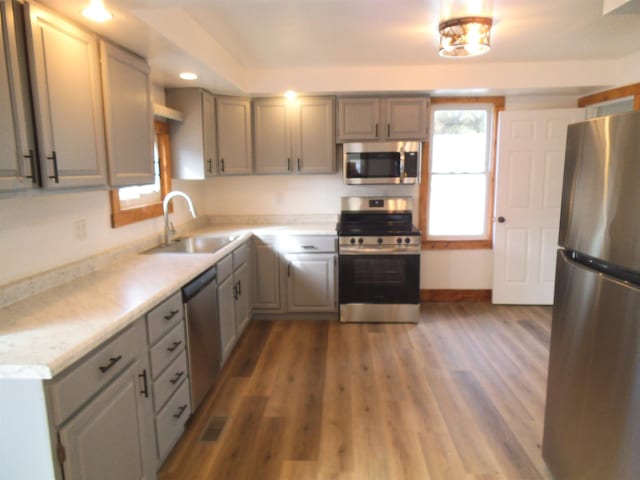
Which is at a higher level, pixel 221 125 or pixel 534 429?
pixel 221 125

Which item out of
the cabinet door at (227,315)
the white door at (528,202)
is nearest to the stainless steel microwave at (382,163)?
the white door at (528,202)

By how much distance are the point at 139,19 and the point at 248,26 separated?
938mm

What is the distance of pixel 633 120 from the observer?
137 centimetres

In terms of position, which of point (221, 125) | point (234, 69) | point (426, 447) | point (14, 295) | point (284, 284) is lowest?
point (426, 447)

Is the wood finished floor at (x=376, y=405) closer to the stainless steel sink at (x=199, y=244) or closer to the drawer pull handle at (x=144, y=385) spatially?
the drawer pull handle at (x=144, y=385)

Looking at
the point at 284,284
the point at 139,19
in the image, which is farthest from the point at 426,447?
the point at 139,19

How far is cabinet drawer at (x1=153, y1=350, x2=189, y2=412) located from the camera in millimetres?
1954

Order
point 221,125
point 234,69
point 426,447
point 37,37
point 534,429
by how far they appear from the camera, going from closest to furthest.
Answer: point 37,37, point 426,447, point 534,429, point 234,69, point 221,125

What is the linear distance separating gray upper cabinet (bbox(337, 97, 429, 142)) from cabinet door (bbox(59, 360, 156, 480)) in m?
3.00

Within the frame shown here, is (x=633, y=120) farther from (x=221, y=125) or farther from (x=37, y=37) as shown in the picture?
(x=221, y=125)

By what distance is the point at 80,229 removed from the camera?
2346 mm

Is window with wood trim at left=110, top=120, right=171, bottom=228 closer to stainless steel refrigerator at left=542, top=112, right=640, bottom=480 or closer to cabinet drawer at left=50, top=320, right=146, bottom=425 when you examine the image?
cabinet drawer at left=50, top=320, right=146, bottom=425

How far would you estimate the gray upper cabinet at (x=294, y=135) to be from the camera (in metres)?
4.05

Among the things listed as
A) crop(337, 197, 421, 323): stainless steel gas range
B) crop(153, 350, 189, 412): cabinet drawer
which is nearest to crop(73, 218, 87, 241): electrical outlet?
crop(153, 350, 189, 412): cabinet drawer
